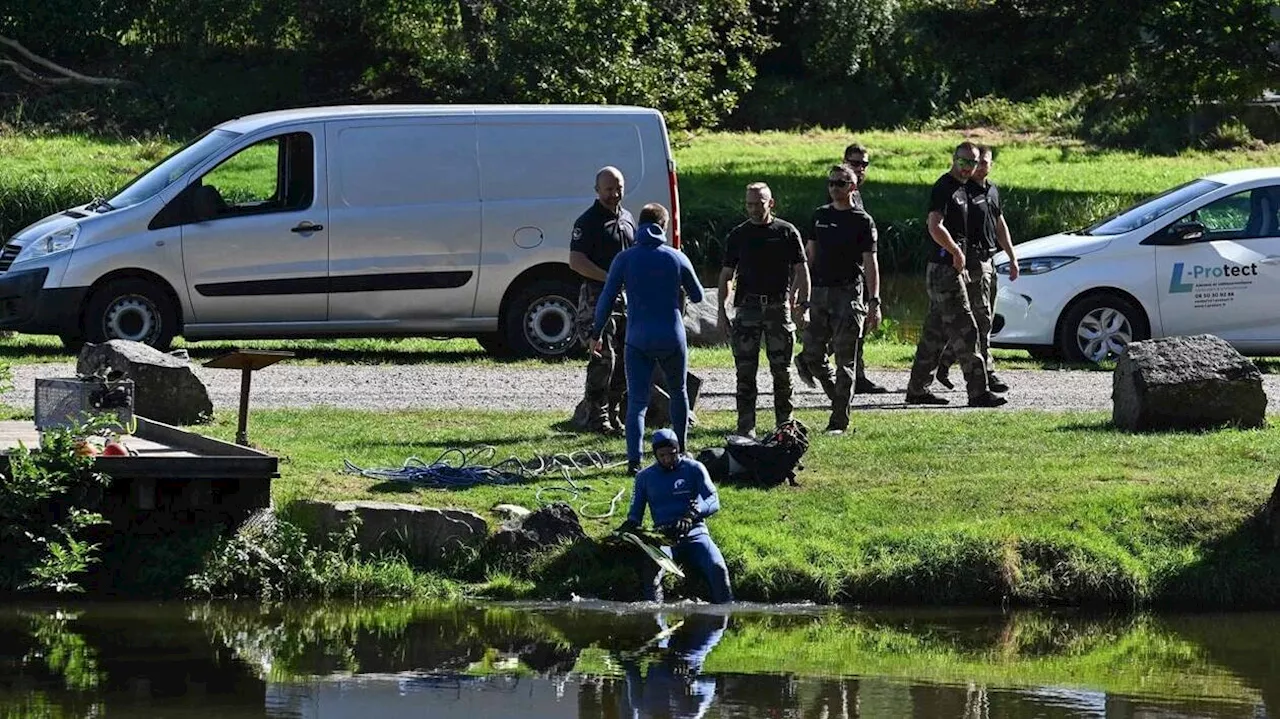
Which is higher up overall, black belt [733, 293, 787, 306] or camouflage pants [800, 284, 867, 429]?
black belt [733, 293, 787, 306]

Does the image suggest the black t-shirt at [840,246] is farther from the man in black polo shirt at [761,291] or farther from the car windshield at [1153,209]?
the car windshield at [1153,209]

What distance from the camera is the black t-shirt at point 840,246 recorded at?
1489 cm

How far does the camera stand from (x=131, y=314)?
1844 cm

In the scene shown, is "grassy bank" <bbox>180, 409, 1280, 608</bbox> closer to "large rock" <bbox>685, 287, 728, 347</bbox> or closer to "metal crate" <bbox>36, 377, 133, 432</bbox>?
"metal crate" <bbox>36, 377, 133, 432</bbox>

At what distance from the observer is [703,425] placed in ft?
49.9

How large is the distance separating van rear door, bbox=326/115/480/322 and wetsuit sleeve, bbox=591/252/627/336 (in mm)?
5662

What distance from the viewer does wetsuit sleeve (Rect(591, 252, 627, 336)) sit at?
43.5 ft

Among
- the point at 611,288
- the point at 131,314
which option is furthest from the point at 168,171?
the point at 611,288

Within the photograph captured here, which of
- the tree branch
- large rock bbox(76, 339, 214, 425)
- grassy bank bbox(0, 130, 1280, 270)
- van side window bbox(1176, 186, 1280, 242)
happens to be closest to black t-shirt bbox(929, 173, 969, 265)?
van side window bbox(1176, 186, 1280, 242)

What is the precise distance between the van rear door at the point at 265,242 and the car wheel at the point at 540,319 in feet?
5.36

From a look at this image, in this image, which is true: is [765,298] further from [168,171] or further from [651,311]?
[168,171]

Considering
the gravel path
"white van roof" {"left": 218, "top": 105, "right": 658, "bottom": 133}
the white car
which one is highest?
"white van roof" {"left": 218, "top": 105, "right": 658, "bottom": 133}

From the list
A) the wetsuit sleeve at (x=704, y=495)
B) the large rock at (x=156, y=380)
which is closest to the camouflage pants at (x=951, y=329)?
the wetsuit sleeve at (x=704, y=495)

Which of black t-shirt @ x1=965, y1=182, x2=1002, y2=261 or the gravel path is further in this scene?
the gravel path
